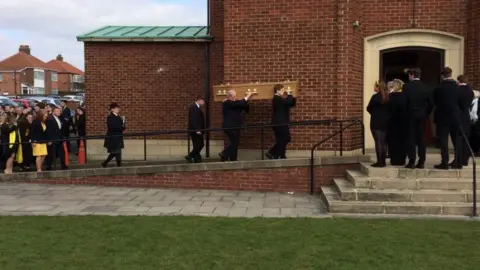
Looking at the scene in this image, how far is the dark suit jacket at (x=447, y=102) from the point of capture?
855cm

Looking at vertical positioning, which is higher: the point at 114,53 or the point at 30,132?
the point at 114,53

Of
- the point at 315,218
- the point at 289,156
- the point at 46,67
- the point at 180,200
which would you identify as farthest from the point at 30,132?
the point at 46,67

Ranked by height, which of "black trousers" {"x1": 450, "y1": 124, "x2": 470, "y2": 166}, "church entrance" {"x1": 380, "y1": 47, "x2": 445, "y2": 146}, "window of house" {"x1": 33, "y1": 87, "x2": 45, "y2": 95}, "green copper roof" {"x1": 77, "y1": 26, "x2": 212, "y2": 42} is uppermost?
"window of house" {"x1": 33, "y1": 87, "x2": 45, "y2": 95}

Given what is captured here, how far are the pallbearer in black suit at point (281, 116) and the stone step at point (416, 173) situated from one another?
208 centimetres

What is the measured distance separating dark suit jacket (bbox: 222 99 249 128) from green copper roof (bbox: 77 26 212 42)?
12.2 feet

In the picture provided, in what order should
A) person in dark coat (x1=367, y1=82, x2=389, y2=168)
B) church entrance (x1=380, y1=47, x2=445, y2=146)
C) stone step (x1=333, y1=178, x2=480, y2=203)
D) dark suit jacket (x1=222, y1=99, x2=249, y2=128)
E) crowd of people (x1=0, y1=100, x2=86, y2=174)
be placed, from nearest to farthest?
1. stone step (x1=333, y1=178, x2=480, y2=203)
2. person in dark coat (x1=367, y1=82, x2=389, y2=168)
3. dark suit jacket (x1=222, y1=99, x2=249, y2=128)
4. crowd of people (x1=0, y1=100, x2=86, y2=174)
5. church entrance (x1=380, y1=47, x2=445, y2=146)

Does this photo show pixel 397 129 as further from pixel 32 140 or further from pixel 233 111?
pixel 32 140

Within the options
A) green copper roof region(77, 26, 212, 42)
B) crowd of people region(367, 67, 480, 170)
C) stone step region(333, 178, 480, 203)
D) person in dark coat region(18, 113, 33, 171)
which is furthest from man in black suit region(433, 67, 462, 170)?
person in dark coat region(18, 113, 33, 171)

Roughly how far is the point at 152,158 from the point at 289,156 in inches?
168

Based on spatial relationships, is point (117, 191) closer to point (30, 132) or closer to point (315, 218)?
point (30, 132)

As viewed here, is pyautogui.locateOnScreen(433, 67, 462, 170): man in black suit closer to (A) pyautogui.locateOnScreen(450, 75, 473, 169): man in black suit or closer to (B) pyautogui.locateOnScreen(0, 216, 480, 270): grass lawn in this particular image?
(A) pyautogui.locateOnScreen(450, 75, 473, 169): man in black suit

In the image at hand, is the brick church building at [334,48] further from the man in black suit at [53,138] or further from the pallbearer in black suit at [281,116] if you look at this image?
the man in black suit at [53,138]

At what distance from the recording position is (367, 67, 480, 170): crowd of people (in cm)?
862

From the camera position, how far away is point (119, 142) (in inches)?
468
